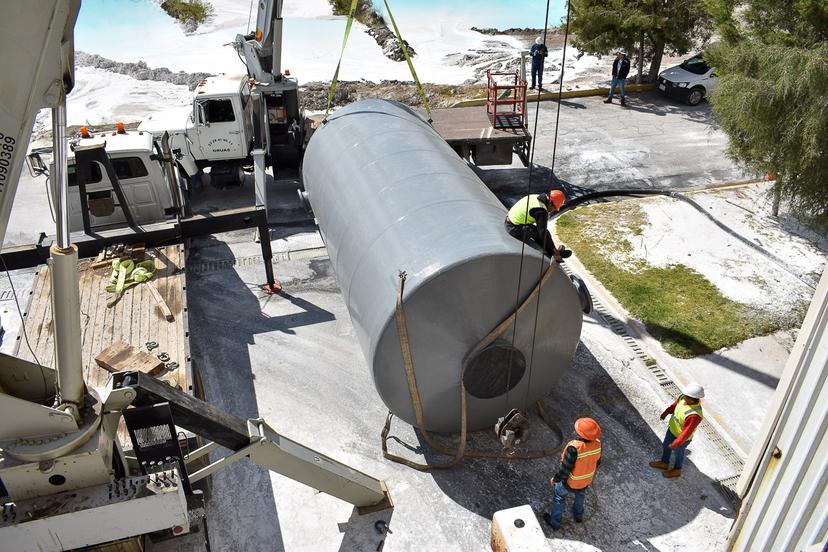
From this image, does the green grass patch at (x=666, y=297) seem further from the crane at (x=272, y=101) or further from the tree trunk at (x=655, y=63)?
the tree trunk at (x=655, y=63)

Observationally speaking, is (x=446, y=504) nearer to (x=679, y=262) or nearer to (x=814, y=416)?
(x=814, y=416)

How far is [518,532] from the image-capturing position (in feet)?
20.4

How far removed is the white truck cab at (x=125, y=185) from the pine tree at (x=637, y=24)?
44.2 feet

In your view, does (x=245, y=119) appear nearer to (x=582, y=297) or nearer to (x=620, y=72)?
(x=582, y=297)

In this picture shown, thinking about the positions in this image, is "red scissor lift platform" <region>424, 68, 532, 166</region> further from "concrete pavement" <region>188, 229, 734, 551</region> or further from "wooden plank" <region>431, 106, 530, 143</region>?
"concrete pavement" <region>188, 229, 734, 551</region>

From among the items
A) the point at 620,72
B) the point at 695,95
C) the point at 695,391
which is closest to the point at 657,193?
the point at 620,72

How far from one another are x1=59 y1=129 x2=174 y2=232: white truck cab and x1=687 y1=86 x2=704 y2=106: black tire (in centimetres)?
1574

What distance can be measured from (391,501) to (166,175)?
744 centimetres

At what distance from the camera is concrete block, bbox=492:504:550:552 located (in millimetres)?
6082

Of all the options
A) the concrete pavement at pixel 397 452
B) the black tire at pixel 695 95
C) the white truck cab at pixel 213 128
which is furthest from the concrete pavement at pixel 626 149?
the concrete pavement at pixel 397 452

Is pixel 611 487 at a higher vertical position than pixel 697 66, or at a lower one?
lower

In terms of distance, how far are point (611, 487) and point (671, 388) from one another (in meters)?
2.13

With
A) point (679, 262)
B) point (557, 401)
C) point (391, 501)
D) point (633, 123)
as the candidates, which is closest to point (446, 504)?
point (391, 501)

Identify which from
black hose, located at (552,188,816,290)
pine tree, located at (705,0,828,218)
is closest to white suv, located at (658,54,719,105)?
black hose, located at (552,188,816,290)
